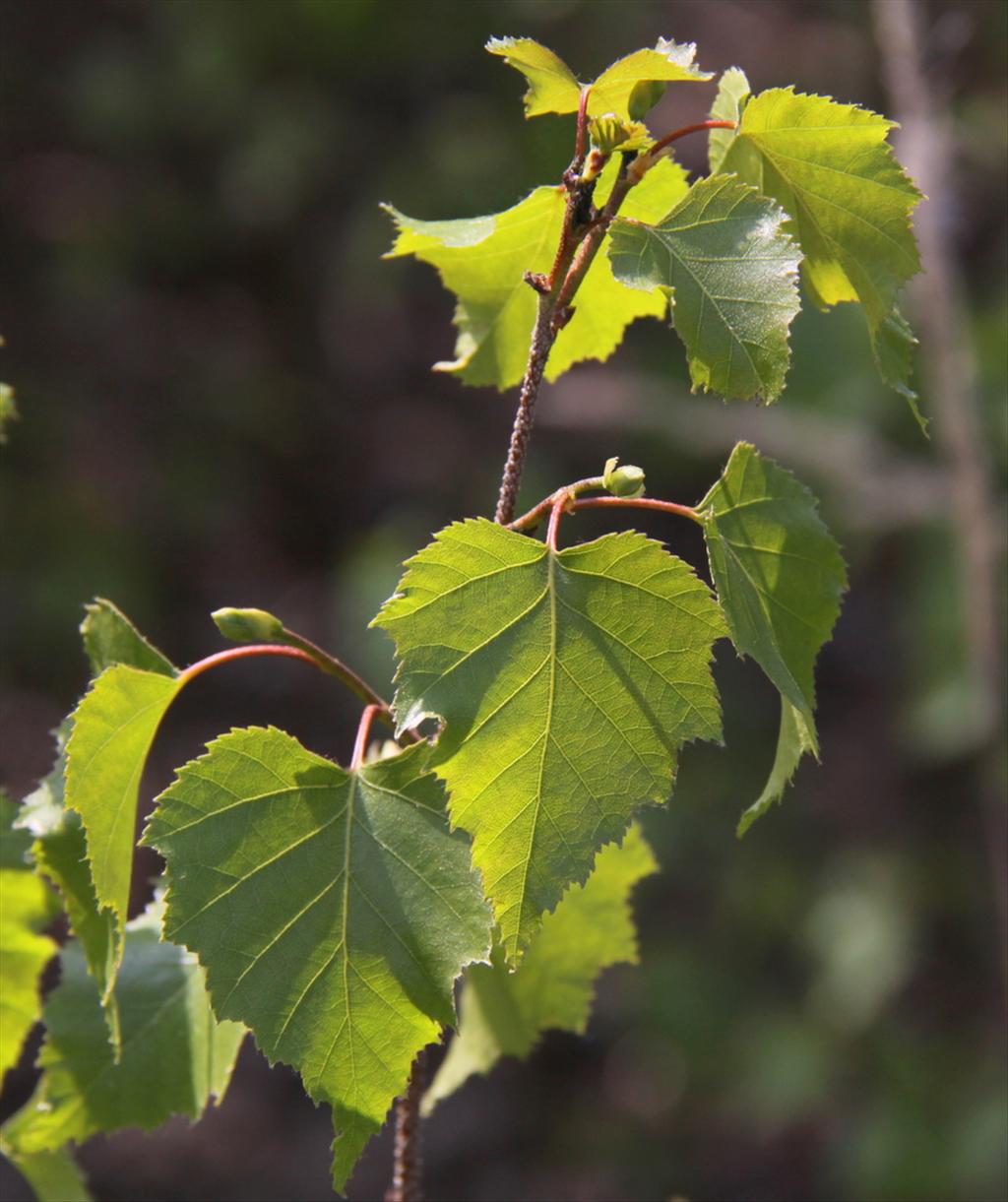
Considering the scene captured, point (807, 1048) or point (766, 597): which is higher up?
point (766, 597)

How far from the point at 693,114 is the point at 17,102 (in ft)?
7.66

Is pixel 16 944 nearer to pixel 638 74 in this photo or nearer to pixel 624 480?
pixel 624 480

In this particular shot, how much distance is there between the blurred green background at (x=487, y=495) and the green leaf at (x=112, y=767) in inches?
79.8

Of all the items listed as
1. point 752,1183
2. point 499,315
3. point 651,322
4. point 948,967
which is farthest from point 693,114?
point 499,315

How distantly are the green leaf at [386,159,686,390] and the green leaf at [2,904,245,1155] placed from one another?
48 centimetres

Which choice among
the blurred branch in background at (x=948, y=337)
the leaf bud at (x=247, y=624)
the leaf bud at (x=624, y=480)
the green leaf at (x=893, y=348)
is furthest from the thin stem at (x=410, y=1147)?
the blurred branch in background at (x=948, y=337)

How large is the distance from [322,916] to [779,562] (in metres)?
A: 0.34

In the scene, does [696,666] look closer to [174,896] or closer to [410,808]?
[410,808]

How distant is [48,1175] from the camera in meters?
1.06

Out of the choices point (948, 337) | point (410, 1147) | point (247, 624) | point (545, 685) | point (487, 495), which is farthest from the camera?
point (487, 495)

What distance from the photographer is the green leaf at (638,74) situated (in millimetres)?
800

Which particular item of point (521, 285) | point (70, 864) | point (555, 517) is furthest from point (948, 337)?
point (70, 864)

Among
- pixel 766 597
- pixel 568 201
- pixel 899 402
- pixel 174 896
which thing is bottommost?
pixel 899 402

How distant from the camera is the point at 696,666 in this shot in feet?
2.58
